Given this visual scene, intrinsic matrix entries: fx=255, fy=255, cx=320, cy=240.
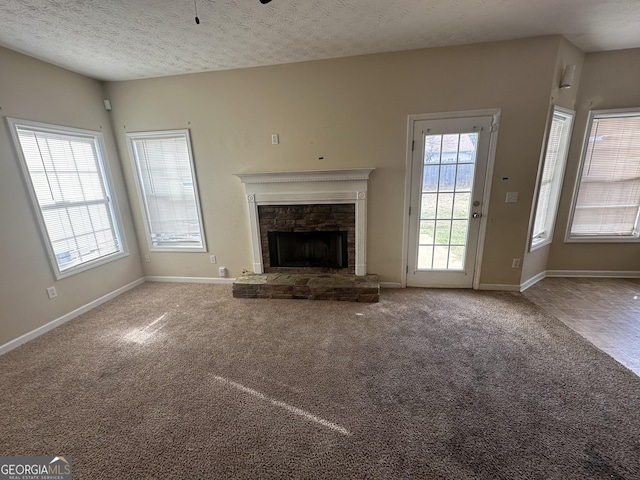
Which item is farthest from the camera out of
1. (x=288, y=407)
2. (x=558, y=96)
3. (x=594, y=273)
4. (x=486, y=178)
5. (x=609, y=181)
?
(x=594, y=273)

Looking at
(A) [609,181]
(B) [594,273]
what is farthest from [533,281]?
(A) [609,181]

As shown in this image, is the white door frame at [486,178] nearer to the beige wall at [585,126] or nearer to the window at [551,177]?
the window at [551,177]

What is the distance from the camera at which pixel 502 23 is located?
2.21 metres

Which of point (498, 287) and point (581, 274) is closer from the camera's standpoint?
point (498, 287)

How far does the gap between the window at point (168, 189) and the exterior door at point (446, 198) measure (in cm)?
282

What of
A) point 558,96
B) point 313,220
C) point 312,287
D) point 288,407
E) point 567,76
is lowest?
point 288,407

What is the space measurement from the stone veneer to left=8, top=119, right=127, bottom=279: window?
1984mm

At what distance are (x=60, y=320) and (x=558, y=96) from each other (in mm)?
5800

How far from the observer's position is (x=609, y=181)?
3.20 metres

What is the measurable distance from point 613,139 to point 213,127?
15.9 ft

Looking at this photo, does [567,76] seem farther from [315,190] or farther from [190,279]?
[190,279]

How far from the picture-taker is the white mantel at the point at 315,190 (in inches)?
118

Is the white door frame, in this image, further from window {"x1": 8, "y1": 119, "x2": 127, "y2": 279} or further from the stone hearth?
window {"x1": 8, "y1": 119, "x2": 127, "y2": 279}

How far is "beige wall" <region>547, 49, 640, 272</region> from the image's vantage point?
2.83 m
